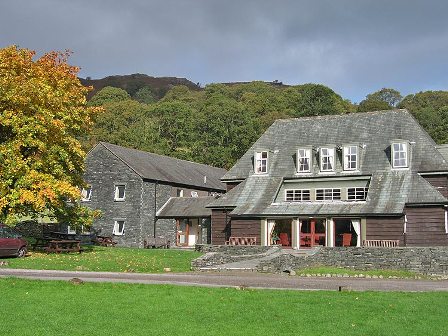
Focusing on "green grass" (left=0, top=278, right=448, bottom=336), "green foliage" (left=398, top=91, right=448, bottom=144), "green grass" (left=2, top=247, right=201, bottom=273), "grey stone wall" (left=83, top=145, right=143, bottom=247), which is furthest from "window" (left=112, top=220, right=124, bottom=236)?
"green foliage" (left=398, top=91, right=448, bottom=144)

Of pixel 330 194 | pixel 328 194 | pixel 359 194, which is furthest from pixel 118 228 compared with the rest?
pixel 359 194

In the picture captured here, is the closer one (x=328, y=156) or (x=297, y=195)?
(x=328, y=156)

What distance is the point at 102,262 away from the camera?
30.5 m

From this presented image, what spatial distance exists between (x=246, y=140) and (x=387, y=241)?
5296cm

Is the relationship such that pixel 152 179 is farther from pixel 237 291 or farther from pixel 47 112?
pixel 237 291

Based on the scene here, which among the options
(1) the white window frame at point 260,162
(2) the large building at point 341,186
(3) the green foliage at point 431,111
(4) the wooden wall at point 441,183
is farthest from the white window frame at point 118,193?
(3) the green foliage at point 431,111

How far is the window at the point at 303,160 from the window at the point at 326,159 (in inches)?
39.6

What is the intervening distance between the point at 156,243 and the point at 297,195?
14725mm

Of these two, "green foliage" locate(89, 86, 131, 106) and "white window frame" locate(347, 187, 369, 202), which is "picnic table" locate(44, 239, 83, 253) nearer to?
"white window frame" locate(347, 187, 369, 202)

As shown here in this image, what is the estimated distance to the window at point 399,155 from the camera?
131 feet

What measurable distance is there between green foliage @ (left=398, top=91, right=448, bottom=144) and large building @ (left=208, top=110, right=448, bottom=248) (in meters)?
43.5

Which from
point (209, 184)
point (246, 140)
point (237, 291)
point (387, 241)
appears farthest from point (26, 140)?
point (246, 140)

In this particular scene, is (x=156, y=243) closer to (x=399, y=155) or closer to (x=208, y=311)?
(x=399, y=155)

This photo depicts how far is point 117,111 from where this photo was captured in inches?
4240
